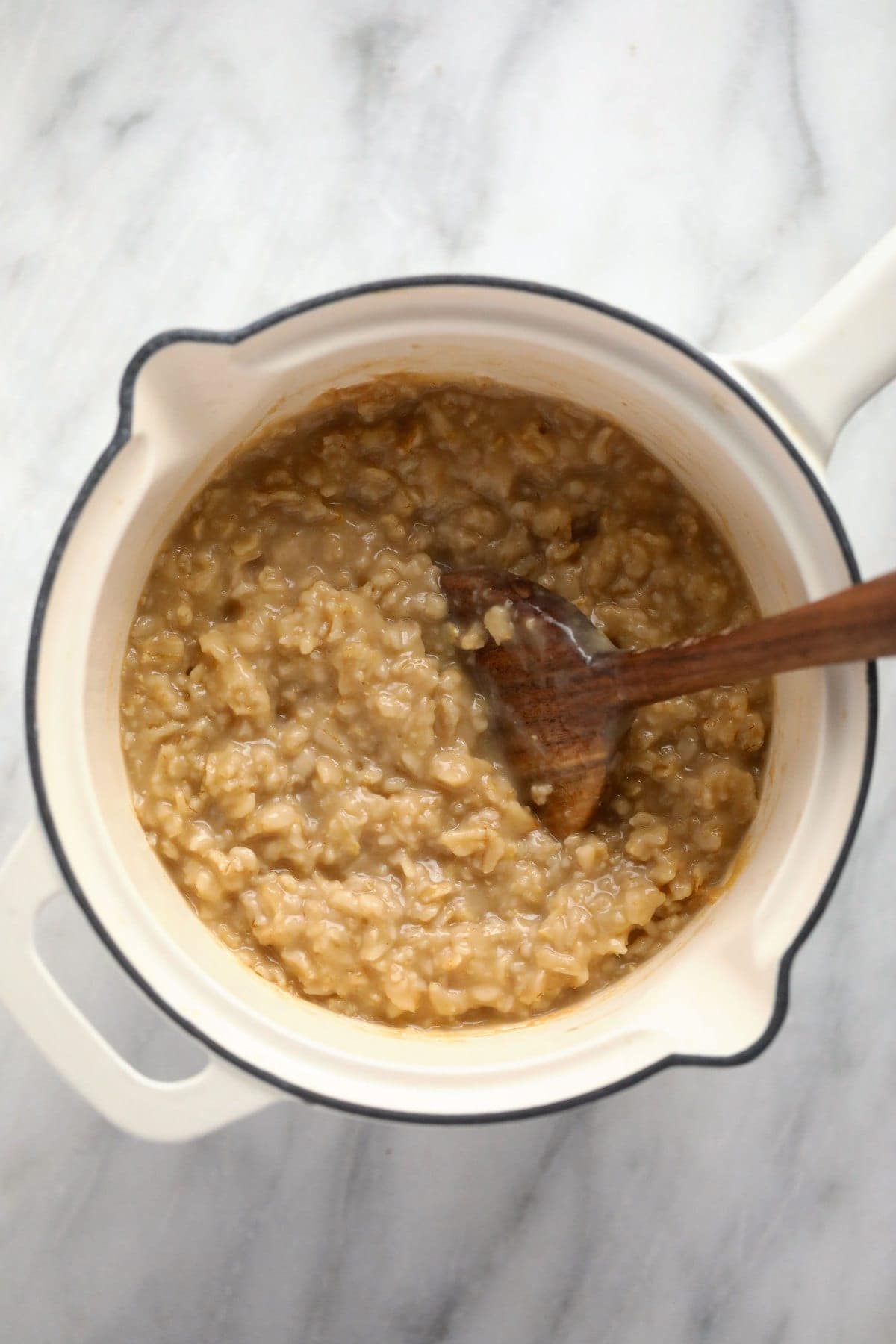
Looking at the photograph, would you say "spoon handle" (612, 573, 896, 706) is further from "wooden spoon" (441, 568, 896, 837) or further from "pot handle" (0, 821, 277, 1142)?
"pot handle" (0, 821, 277, 1142)

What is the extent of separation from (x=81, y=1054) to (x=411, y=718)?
0.58 metres

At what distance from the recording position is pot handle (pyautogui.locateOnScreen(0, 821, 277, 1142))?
1.39 m

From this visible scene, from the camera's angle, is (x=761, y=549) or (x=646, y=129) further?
(x=646, y=129)

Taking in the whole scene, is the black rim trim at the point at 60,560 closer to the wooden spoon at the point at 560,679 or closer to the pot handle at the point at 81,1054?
the pot handle at the point at 81,1054

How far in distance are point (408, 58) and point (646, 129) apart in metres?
0.36

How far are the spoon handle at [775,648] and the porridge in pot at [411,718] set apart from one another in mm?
161

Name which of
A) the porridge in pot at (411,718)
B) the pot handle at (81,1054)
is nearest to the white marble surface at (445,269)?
the porridge in pot at (411,718)

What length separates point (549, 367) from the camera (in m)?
1.56

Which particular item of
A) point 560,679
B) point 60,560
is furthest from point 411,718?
point 60,560

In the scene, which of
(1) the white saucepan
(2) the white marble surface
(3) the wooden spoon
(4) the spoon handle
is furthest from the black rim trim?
(2) the white marble surface

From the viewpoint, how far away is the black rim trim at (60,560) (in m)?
1.34

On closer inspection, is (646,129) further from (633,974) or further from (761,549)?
(633,974)

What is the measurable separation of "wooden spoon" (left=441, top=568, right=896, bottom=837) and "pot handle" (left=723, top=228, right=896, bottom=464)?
0.84 feet

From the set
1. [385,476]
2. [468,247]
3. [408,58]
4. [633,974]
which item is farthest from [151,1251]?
[408,58]
